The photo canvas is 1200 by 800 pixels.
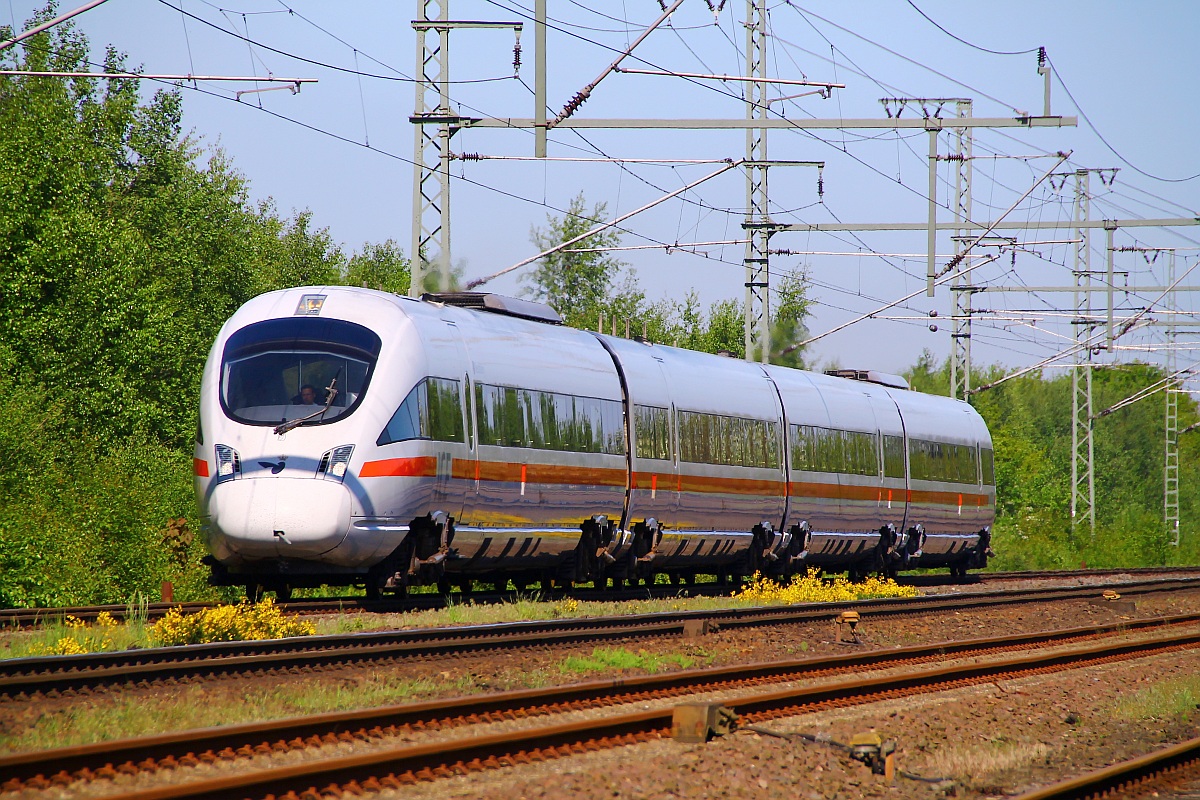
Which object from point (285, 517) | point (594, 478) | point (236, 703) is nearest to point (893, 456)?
point (594, 478)

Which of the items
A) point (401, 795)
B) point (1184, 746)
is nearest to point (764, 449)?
point (1184, 746)

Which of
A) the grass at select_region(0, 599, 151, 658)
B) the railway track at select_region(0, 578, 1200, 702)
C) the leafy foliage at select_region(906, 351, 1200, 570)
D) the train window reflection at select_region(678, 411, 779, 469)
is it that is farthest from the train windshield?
the leafy foliage at select_region(906, 351, 1200, 570)

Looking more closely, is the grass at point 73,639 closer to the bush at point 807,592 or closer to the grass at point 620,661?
the grass at point 620,661

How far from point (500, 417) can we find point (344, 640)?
5339 millimetres

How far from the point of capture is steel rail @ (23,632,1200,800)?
662 cm

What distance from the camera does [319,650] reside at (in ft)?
40.8

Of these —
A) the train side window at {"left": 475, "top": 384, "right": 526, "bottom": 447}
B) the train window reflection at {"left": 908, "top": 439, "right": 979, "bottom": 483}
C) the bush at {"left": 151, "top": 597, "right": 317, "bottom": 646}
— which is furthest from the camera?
the train window reflection at {"left": 908, "top": 439, "right": 979, "bottom": 483}

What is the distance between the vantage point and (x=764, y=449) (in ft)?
80.6

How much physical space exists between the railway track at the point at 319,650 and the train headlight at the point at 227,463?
105 inches

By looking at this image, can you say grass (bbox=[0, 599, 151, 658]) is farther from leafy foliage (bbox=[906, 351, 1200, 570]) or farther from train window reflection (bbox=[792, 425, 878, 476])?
leafy foliage (bbox=[906, 351, 1200, 570])

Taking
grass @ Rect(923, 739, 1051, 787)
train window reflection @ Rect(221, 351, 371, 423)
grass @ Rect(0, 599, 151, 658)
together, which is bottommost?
grass @ Rect(923, 739, 1051, 787)

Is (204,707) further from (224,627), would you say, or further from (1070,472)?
(1070,472)

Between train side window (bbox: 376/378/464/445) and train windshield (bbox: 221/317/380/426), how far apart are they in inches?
20.1

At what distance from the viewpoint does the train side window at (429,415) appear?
611 inches
